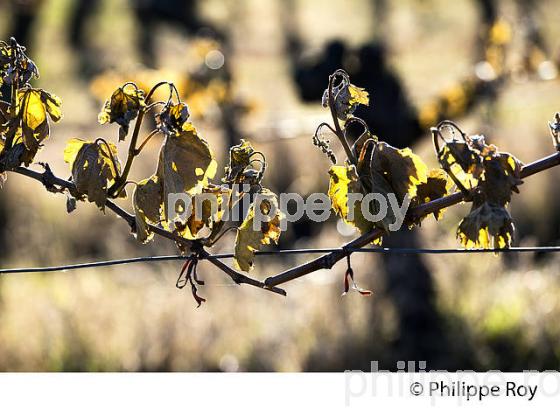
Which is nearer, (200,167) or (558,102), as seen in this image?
(200,167)

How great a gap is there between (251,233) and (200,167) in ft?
0.39

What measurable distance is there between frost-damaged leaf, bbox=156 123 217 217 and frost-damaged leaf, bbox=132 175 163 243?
2 centimetres

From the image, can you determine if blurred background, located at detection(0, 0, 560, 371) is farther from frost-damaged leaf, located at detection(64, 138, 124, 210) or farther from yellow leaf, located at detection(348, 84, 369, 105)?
yellow leaf, located at detection(348, 84, 369, 105)

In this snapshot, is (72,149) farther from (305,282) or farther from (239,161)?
(305,282)

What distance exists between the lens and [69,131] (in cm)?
1063

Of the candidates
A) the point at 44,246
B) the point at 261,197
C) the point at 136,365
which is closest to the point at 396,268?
the point at 136,365

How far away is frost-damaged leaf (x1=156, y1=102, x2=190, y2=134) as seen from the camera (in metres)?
1.23

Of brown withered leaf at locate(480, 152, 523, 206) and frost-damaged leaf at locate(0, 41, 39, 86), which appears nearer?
brown withered leaf at locate(480, 152, 523, 206)

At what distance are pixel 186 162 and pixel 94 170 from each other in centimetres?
14

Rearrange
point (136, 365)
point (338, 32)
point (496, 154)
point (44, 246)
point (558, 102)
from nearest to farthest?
point (496, 154)
point (136, 365)
point (44, 246)
point (558, 102)
point (338, 32)

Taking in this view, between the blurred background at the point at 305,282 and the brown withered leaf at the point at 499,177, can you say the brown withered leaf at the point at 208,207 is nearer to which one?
the brown withered leaf at the point at 499,177

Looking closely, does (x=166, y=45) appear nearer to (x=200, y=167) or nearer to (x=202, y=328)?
(x=202, y=328)

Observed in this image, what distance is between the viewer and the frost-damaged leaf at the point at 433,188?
51.9 inches

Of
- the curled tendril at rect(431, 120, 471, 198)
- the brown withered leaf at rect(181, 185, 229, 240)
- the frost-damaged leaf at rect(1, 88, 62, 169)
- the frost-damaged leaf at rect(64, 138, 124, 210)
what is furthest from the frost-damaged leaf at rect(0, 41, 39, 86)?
the curled tendril at rect(431, 120, 471, 198)
